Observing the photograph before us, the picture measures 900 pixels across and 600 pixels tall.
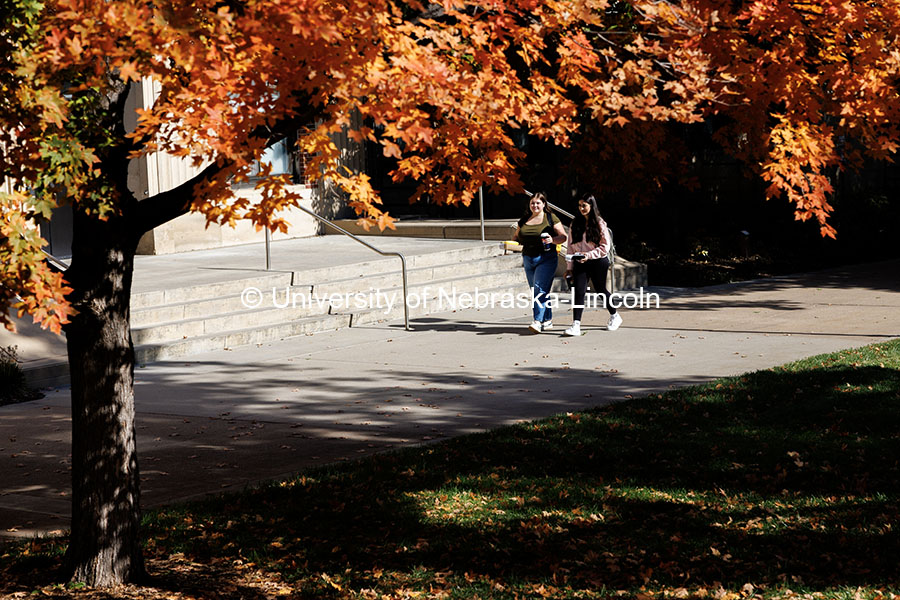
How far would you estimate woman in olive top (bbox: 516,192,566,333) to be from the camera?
1488 cm

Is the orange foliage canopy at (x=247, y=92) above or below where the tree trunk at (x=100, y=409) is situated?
above

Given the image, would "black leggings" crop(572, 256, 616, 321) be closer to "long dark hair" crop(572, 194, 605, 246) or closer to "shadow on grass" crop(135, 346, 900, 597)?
"long dark hair" crop(572, 194, 605, 246)

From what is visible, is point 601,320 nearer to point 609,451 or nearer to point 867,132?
point 867,132

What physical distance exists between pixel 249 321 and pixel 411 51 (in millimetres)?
9705

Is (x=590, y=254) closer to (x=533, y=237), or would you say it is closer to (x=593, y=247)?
(x=593, y=247)

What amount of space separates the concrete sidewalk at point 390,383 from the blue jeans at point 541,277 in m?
0.36

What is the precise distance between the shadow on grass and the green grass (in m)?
0.02

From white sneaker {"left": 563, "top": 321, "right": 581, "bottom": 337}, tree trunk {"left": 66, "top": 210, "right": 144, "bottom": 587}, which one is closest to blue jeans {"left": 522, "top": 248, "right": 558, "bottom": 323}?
white sneaker {"left": 563, "top": 321, "right": 581, "bottom": 337}

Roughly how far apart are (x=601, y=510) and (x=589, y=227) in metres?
8.02

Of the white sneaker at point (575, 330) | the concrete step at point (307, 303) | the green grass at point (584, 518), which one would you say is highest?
the concrete step at point (307, 303)

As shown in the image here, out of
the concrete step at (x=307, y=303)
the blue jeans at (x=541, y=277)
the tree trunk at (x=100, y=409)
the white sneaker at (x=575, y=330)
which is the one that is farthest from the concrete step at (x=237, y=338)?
the tree trunk at (x=100, y=409)

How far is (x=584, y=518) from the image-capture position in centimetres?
718

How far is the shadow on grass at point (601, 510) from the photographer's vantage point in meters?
6.30

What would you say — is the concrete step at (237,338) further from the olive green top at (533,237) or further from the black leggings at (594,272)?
the black leggings at (594,272)
